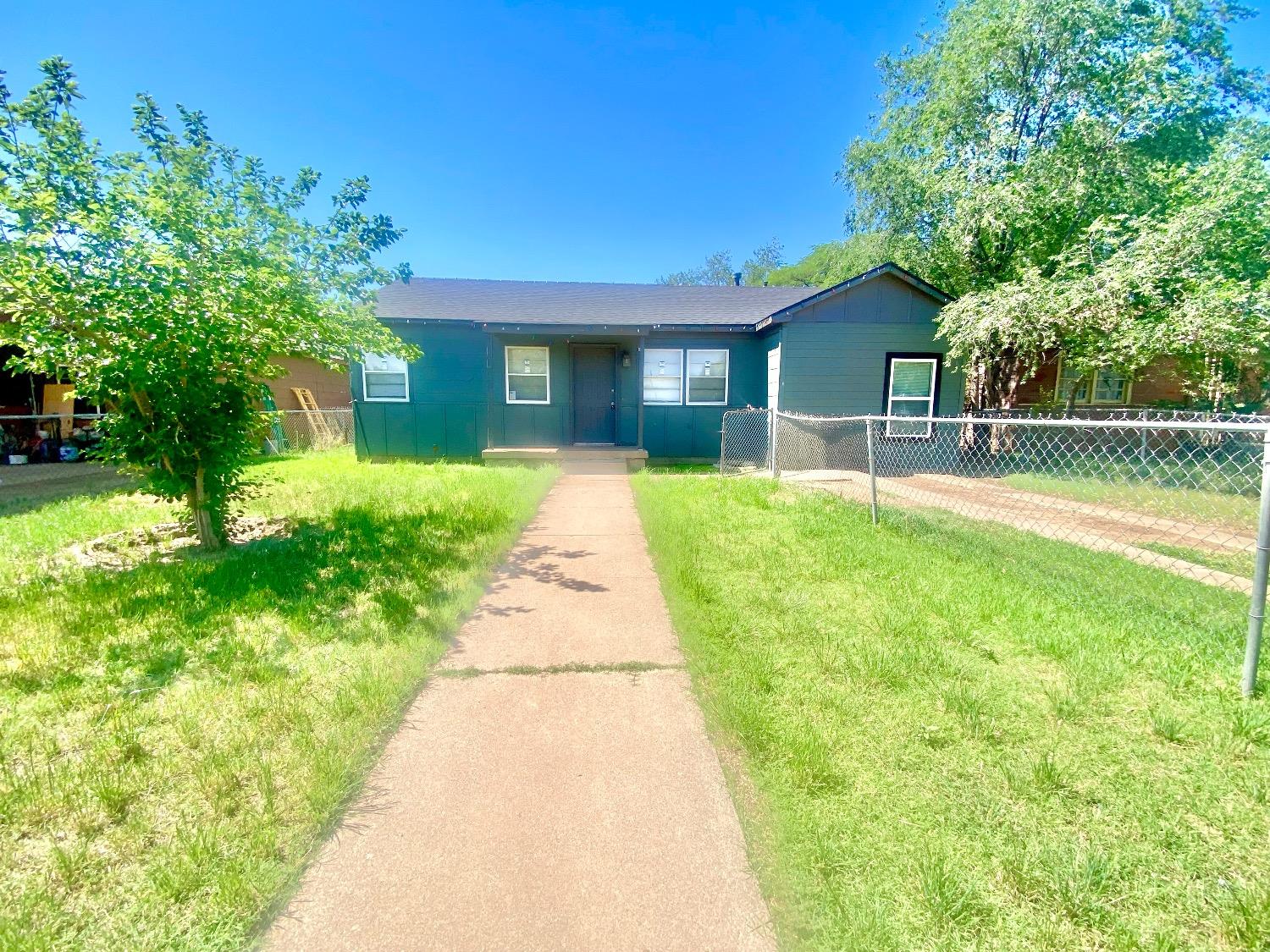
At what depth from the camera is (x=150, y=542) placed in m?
→ 5.04

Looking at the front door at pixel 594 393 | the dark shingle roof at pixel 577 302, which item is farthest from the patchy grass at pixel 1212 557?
the front door at pixel 594 393

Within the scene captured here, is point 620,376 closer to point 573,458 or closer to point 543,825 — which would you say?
point 573,458

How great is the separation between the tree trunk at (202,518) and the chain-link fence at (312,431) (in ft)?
35.1

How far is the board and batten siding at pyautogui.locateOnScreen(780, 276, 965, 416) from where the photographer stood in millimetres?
9875

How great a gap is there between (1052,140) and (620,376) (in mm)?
9673

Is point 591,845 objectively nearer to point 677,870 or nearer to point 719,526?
point 677,870

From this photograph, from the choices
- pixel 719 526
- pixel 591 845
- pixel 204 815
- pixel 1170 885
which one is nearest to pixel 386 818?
pixel 204 815

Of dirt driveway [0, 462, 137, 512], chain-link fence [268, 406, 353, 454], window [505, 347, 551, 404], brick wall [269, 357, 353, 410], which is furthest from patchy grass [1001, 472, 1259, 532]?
brick wall [269, 357, 353, 410]

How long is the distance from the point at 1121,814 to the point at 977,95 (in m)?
13.3

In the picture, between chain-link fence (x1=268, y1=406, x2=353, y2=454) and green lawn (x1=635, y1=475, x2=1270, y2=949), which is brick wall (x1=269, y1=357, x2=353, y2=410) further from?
green lawn (x1=635, y1=475, x2=1270, y2=949)

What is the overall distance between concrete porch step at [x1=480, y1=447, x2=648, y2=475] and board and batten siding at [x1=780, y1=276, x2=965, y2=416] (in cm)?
322

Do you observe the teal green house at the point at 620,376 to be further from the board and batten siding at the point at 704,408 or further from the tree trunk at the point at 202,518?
the tree trunk at the point at 202,518

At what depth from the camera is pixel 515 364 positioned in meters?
11.2

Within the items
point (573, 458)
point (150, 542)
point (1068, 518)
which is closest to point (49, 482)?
point (150, 542)
